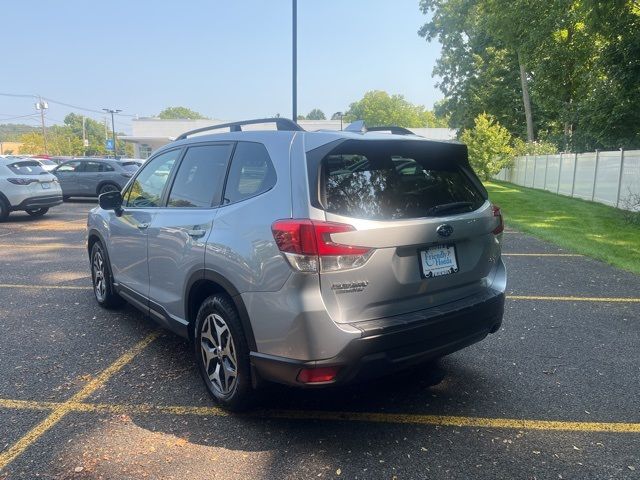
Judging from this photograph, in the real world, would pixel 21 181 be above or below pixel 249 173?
below

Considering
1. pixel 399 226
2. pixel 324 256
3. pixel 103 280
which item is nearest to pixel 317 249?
pixel 324 256

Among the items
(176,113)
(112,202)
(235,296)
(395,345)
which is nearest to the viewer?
(395,345)

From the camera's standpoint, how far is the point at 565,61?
21000 mm

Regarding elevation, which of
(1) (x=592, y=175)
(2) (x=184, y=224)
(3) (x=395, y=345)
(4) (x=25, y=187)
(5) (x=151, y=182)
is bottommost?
(3) (x=395, y=345)

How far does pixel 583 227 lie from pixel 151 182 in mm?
10722

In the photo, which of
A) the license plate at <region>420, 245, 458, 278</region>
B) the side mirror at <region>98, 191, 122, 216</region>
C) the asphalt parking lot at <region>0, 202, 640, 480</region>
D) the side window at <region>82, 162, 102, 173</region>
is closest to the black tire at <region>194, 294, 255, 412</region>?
the asphalt parking lot at <region>0, 202, 640, 480</region>

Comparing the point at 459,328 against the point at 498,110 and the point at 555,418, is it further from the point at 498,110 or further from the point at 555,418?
the point at 498,110

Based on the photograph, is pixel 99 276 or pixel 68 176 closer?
pixel 99 276

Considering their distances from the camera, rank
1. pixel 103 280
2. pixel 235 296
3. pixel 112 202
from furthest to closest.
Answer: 1. pixel 103 280
2. pixel 112 202
3. pixel 235 296

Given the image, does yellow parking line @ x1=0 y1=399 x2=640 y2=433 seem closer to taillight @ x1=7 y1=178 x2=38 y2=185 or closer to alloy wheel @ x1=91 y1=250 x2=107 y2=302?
alloy wheel @ x1=91 y1=250 x2=107 y2=302

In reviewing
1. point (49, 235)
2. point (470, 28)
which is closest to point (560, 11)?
point (49, 235)

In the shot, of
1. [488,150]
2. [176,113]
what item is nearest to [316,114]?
[176,113]

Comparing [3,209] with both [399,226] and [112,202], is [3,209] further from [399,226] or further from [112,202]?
[399,226]

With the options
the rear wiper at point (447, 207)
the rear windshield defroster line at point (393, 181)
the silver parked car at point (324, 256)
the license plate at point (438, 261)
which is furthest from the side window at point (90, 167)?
the license plate at point (438, 261)
